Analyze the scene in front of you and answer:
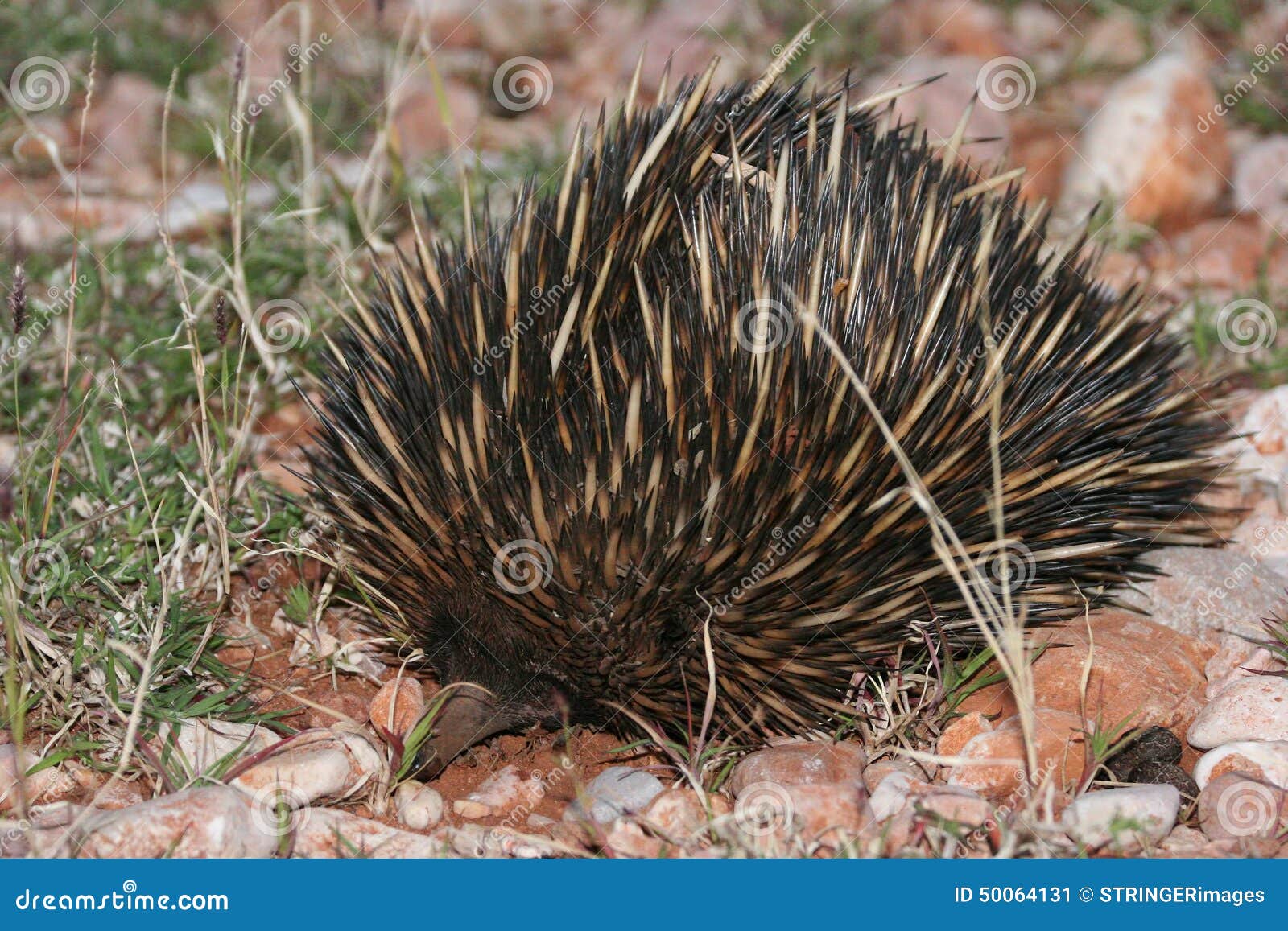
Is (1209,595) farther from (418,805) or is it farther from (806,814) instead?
(418,805)

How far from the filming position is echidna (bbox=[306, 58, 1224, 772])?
2371 mm

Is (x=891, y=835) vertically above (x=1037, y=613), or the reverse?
(x=1037, y=613)

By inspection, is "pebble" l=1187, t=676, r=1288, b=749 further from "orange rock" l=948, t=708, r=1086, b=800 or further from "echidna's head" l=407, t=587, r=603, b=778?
"echidna's head" l=407, t=587, r=603, b=778

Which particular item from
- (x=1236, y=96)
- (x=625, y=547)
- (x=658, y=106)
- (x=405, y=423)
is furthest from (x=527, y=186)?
(x=1236, y=96)

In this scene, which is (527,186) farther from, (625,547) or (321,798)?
(321,798)

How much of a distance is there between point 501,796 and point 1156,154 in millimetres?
3433

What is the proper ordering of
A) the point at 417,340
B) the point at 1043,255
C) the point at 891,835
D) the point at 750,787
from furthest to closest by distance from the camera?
the point at 1043,255 → the point at 417,340 → the point at 750,787 → the point at 891,835

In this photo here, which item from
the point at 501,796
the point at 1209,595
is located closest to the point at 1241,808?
the point at 1209,595

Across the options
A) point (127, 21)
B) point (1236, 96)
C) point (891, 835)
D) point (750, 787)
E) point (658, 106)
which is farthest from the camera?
point (127, 21)

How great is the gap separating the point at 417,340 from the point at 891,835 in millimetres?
1259

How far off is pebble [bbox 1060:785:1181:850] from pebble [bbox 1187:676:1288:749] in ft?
0.98

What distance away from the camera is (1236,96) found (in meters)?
5.19

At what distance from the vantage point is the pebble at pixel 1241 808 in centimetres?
242

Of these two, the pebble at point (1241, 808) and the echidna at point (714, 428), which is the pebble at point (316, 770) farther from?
the pebble at point (1241, 808)
